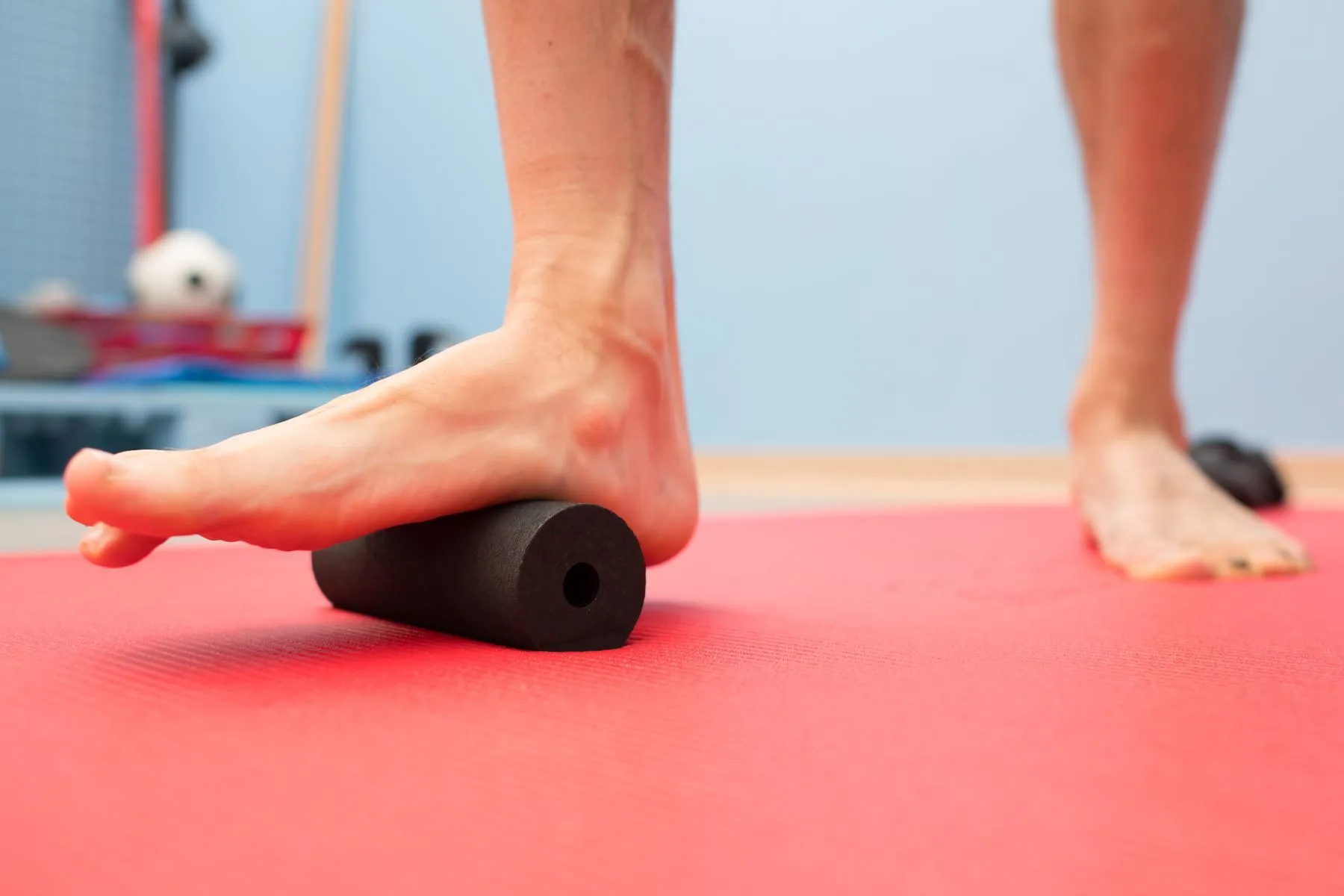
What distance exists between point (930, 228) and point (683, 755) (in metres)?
3.08

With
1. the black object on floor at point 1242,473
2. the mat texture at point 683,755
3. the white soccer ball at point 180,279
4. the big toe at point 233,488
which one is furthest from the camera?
the white soccer ball at point 180,279

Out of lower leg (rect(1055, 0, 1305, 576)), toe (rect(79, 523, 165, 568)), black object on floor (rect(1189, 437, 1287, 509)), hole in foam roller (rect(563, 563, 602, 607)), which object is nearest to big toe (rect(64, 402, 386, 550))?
toe (rect(79, 523, 165, 568))

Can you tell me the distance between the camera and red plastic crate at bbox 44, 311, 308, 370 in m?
3.40

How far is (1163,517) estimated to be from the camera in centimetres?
110

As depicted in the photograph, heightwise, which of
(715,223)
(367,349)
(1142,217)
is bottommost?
(367,349)

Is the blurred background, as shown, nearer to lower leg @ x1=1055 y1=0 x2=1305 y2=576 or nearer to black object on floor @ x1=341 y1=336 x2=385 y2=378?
black object on floor @ x1=341 y1=336 x2=385 y2=378

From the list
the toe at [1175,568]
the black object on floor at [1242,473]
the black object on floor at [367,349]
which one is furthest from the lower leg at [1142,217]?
the black object on floor at [367,349]

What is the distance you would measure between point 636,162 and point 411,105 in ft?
15.0

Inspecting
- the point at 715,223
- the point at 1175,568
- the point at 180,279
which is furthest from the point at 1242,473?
the point at 180,279

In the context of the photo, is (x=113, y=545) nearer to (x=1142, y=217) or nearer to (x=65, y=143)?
(x=1142, y=217)

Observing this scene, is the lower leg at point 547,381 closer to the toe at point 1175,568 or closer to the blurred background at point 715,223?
the toe at point 1175,568

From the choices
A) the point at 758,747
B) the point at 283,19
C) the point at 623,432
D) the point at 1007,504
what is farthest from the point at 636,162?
the point at 283,19

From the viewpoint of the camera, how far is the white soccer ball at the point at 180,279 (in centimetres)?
382

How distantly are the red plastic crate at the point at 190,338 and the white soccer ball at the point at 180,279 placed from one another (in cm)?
29
